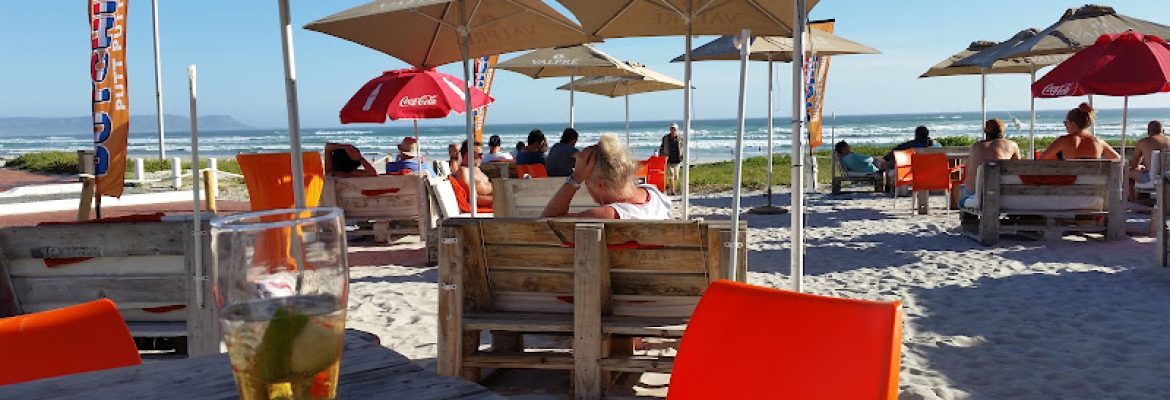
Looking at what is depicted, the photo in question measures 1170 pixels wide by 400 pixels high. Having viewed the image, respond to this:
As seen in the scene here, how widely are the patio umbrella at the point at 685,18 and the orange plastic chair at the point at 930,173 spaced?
195 inches

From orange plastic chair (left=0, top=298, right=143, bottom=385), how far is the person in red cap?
284 inches

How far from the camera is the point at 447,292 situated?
3441mm

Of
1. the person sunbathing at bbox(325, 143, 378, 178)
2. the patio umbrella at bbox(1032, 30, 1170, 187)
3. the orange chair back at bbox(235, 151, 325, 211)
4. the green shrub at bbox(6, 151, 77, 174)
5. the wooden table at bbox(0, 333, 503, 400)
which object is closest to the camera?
the wooden table at bbox(0, 333, 503, 400)

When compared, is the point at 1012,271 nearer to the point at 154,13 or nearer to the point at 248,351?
the point at 248,351

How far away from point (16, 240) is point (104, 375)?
2.14m

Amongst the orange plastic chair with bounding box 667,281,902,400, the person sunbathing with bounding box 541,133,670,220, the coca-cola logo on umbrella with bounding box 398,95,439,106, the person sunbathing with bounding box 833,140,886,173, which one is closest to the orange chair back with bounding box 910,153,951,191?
the person sunbathing with bounding box 833,140,886,173

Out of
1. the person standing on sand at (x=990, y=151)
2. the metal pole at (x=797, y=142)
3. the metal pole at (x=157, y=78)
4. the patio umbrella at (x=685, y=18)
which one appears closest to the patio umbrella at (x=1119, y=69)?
the person standing on sand at (x=990, y=151)

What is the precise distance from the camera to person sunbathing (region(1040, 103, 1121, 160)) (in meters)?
7.98

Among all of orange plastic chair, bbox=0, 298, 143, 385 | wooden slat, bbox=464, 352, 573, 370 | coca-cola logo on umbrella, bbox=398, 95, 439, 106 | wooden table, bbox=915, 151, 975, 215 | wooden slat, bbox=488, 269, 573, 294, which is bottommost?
wooden slat, bbox=464, 352, 573, 370

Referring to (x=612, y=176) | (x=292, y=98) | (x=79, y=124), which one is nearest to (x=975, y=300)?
(x=612, y=176)

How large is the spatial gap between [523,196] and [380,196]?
2.63 metres

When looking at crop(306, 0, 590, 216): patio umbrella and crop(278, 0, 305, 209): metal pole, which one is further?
crop(306, 0, 590, 216): patio umbrella

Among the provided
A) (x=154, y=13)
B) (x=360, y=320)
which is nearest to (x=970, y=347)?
(x=360, y=320)

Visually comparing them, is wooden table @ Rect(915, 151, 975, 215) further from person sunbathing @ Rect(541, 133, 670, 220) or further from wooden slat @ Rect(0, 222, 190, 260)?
wooden slat @ Rect(0, 222, 190, 260)
